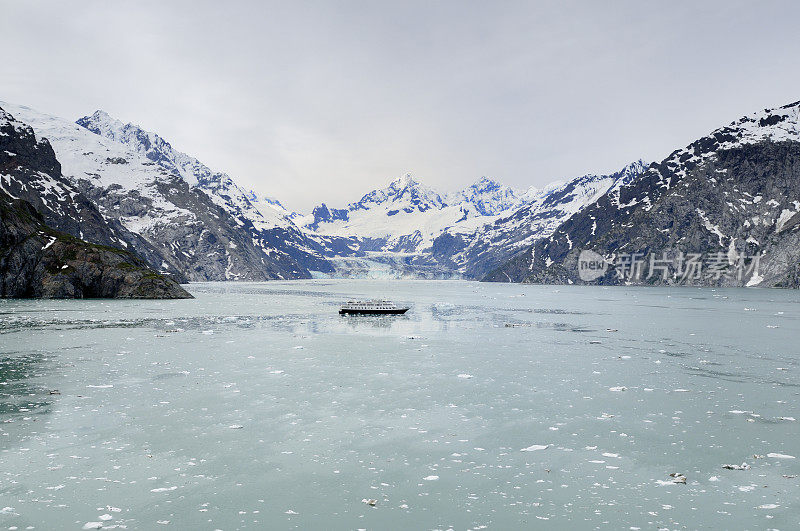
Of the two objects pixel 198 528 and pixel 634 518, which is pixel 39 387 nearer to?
pixel 198 528

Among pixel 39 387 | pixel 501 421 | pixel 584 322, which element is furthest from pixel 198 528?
pixel 584 322

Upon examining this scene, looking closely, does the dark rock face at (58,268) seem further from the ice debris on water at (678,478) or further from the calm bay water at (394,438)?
the ice debris on water at (678,478)

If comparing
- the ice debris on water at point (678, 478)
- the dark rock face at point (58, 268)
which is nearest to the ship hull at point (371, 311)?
the dark rock face at point (58, 268)

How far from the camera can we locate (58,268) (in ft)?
374

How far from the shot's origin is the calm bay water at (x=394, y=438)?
1389cm

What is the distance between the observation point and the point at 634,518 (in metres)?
13.5

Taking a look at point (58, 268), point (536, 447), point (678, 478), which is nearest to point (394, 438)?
point (536, 447)

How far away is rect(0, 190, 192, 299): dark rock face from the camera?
109312mm

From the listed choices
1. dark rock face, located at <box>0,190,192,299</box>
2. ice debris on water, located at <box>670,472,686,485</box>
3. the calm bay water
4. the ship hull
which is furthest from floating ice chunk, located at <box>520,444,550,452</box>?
dark rock face, located at <box>0,190,192,299</box>

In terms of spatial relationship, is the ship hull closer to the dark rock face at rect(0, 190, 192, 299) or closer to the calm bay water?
the calm bay water

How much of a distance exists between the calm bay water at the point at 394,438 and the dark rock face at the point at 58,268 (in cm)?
7997

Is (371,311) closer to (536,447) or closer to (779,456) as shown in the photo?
(536,447)

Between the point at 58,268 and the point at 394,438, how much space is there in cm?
12075

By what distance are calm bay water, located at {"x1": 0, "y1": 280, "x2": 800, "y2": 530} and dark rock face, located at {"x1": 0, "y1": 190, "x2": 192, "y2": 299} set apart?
80.0m
